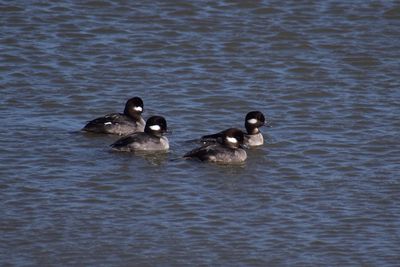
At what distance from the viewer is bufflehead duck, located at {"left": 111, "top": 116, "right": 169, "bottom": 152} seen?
15.4 metres

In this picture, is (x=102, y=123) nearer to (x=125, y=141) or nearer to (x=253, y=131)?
(x=125, y=141)

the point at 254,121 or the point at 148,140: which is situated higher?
the point at 254,121

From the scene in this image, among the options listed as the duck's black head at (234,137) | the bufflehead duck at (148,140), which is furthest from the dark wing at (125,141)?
the duck's black head at (234,137)

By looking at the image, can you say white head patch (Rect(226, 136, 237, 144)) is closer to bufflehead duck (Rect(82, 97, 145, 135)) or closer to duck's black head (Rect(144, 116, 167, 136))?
duck's black head (Rect(144, 116, 167, 136))

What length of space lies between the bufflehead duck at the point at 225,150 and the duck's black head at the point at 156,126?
824mm

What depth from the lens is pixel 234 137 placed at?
1552 centimetres

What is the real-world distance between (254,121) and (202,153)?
1468 millimetres

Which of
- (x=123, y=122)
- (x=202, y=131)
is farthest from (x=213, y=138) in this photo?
(x=123, y=122)

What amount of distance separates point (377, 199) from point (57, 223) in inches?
153

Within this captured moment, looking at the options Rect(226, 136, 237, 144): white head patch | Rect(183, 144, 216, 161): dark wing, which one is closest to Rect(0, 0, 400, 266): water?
Rect(183, 144, 216, 161): dark wing

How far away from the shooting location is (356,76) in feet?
61.5

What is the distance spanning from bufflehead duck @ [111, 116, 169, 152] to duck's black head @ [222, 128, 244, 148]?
87 centimetres

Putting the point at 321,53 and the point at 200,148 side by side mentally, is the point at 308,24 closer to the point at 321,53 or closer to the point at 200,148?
the point at 321,53

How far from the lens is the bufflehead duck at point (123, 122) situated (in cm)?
1603
